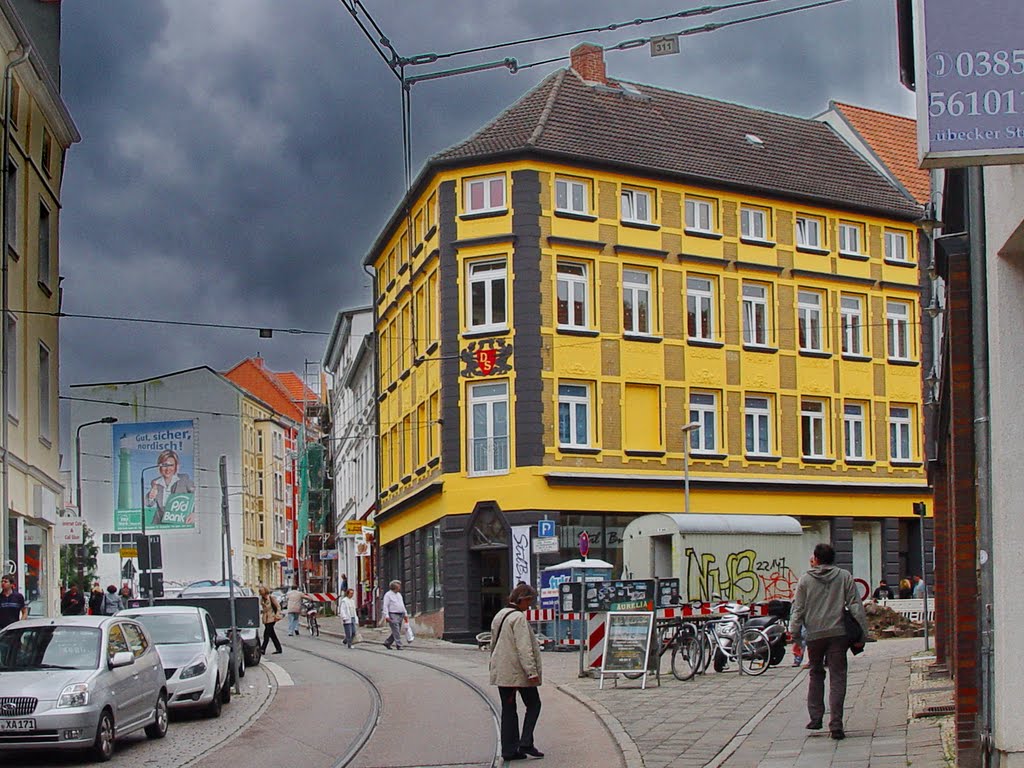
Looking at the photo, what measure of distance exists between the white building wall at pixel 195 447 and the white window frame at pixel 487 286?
1785 inches

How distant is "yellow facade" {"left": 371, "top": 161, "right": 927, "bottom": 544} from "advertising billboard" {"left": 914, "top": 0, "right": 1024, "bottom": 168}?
112 feet

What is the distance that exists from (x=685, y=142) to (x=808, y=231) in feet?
15.2

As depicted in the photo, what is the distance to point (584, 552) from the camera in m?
34.1

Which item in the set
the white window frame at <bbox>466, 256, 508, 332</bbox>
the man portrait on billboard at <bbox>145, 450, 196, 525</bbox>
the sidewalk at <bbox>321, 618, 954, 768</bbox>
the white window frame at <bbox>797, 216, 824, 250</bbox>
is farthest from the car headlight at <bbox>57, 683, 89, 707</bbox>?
the man portrait on billboard at <bbox>145, 450, 196, 525</bbox>

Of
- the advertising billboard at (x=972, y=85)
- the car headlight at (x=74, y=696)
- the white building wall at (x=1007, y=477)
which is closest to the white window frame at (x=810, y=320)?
the car headlight at (x=74, y=696)

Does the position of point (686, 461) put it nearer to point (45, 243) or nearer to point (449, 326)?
point (449, 326)

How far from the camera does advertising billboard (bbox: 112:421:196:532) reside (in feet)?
248

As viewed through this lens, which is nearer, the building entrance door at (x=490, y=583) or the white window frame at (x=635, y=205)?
the building entrance door at (x=490, y=583)

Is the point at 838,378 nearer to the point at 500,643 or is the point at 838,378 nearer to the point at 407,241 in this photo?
the point at 407,241

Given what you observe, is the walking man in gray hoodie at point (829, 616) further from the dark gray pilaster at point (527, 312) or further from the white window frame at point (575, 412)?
the white window frame at point (575, 412)

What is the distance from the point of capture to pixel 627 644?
2286 cm

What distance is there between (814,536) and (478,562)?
10.4 metres

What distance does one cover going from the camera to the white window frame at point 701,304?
4475cm

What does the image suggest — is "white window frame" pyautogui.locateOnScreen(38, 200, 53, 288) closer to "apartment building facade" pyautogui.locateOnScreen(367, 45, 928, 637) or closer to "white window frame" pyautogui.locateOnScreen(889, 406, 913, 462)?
"apartment building facade" pyautogui.locateOnScreen(367, 45, 928, 637)
